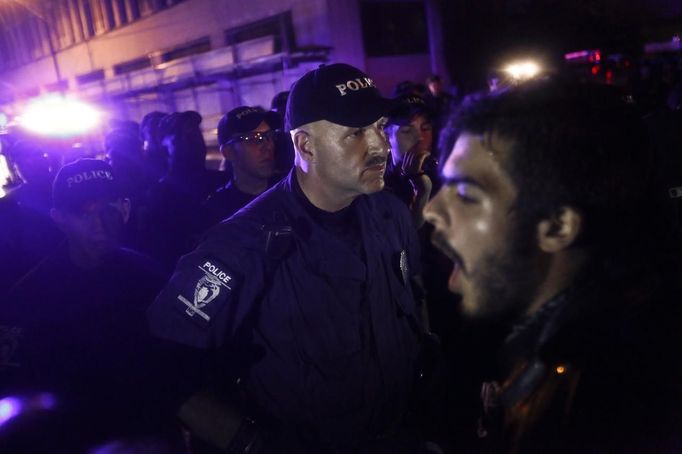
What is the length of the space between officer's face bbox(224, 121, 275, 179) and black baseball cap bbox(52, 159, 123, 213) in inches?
48.0

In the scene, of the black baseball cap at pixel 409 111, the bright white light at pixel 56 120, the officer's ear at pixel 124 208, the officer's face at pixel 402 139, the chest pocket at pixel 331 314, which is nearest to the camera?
the chest pocket at pixel 331 314

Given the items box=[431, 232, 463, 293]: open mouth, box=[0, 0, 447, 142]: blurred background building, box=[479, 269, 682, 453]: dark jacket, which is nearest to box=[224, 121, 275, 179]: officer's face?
box=[431, 232, 463, 293]: open mouth

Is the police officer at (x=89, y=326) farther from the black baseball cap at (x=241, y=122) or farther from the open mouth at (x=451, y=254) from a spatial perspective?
the black baseball cap at (x=241, y=122)

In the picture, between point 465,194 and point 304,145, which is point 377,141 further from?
point 465,194

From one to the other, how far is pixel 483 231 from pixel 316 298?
959 mm

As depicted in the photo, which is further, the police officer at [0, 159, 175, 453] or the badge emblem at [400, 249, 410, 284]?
the badge emblem at [400, 249, 410, 284]

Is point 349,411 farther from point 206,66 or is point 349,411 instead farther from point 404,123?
point 206,66

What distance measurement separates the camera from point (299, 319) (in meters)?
1.93

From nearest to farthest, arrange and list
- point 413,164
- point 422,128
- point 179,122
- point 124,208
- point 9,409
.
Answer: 1. point 9,409
2. point 124,208
3. point 413,164
4. point 422,128
5. point 179,122

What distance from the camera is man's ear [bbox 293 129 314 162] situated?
2.28m

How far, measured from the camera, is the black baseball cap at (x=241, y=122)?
4.06 metres

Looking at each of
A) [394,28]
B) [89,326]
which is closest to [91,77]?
[394,28]

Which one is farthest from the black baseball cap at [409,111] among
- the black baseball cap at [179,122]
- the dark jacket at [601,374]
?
the dark jacket at [601,374]

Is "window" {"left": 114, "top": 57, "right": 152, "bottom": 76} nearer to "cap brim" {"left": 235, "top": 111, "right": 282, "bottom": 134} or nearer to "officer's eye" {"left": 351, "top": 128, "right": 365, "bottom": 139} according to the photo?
"cap brim" {"left": 235, "top": 111, "right": 282, "bottom": 134}
